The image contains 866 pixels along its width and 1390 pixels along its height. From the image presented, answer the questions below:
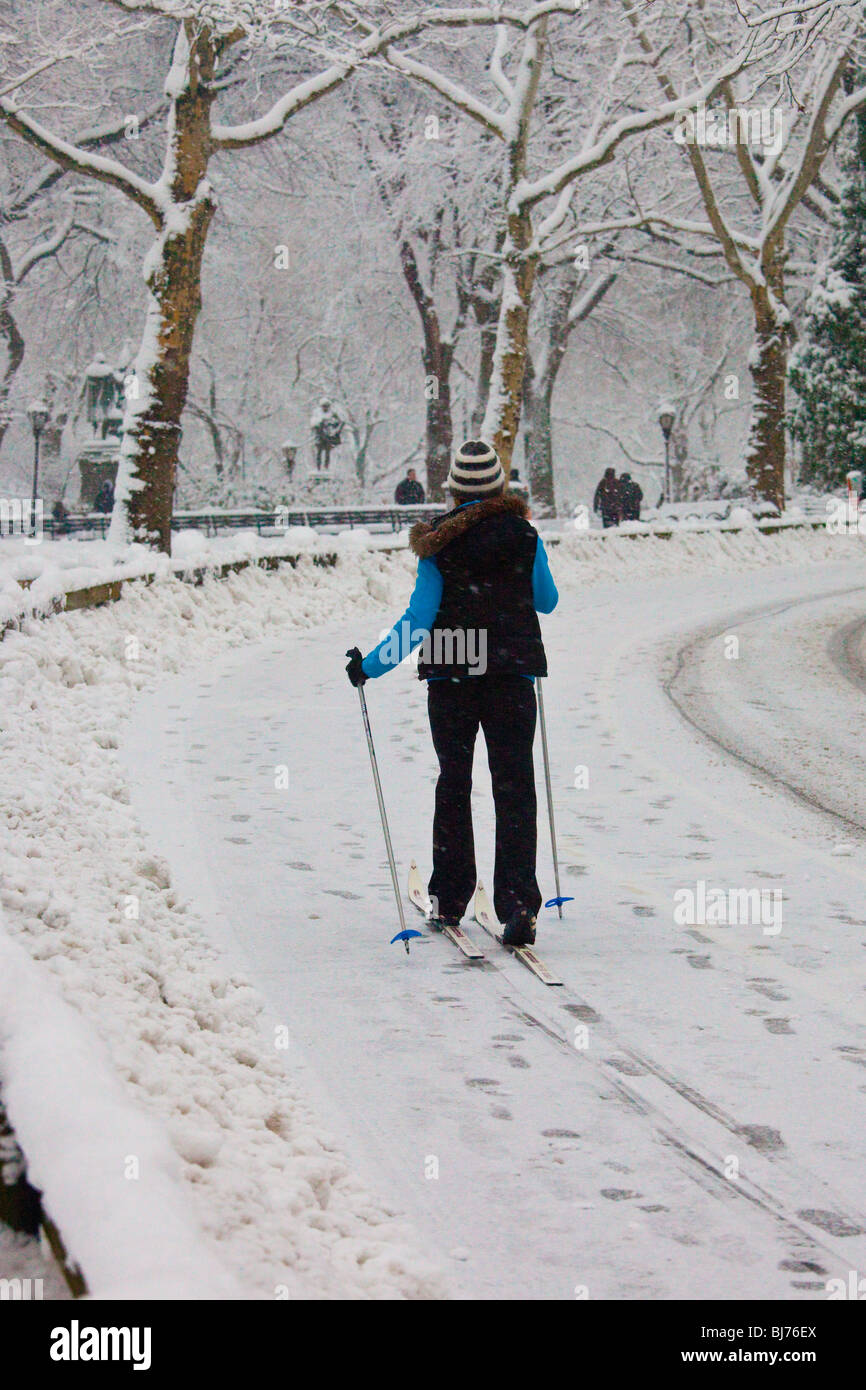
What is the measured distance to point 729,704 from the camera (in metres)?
12.7

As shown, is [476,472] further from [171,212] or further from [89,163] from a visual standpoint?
[89,163]

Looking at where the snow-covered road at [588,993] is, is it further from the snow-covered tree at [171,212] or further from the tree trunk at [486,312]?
the tree trunk at [486,312]

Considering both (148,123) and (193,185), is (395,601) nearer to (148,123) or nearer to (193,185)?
(193,185)

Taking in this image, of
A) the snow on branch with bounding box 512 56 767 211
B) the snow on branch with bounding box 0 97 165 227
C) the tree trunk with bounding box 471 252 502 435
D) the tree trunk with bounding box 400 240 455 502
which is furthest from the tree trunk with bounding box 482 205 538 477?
the tree trunk with bounding box 471 252 502 435

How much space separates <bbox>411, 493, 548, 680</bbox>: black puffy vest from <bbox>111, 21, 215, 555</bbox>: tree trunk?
14.4 metres

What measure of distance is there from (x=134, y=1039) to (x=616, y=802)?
5102mm

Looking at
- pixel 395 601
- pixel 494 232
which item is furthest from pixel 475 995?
pixel 494 232

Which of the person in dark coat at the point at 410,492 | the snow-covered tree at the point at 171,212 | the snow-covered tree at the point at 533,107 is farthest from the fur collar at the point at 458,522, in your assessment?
the person in dark coat at the point at 410,492

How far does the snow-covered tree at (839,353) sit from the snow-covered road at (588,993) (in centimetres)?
2662

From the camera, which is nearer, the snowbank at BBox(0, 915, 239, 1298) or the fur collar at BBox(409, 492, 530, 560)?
the snowbank at BBox(0, 915, 239, 1298)

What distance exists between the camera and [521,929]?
19.9 ft

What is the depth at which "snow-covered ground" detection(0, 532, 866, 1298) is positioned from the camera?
139 inches

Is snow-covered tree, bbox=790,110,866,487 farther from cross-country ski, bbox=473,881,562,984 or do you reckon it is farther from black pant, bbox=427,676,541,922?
black pant, bbox=427,676,541,922

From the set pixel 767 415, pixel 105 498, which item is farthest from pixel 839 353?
pixel 105 498
